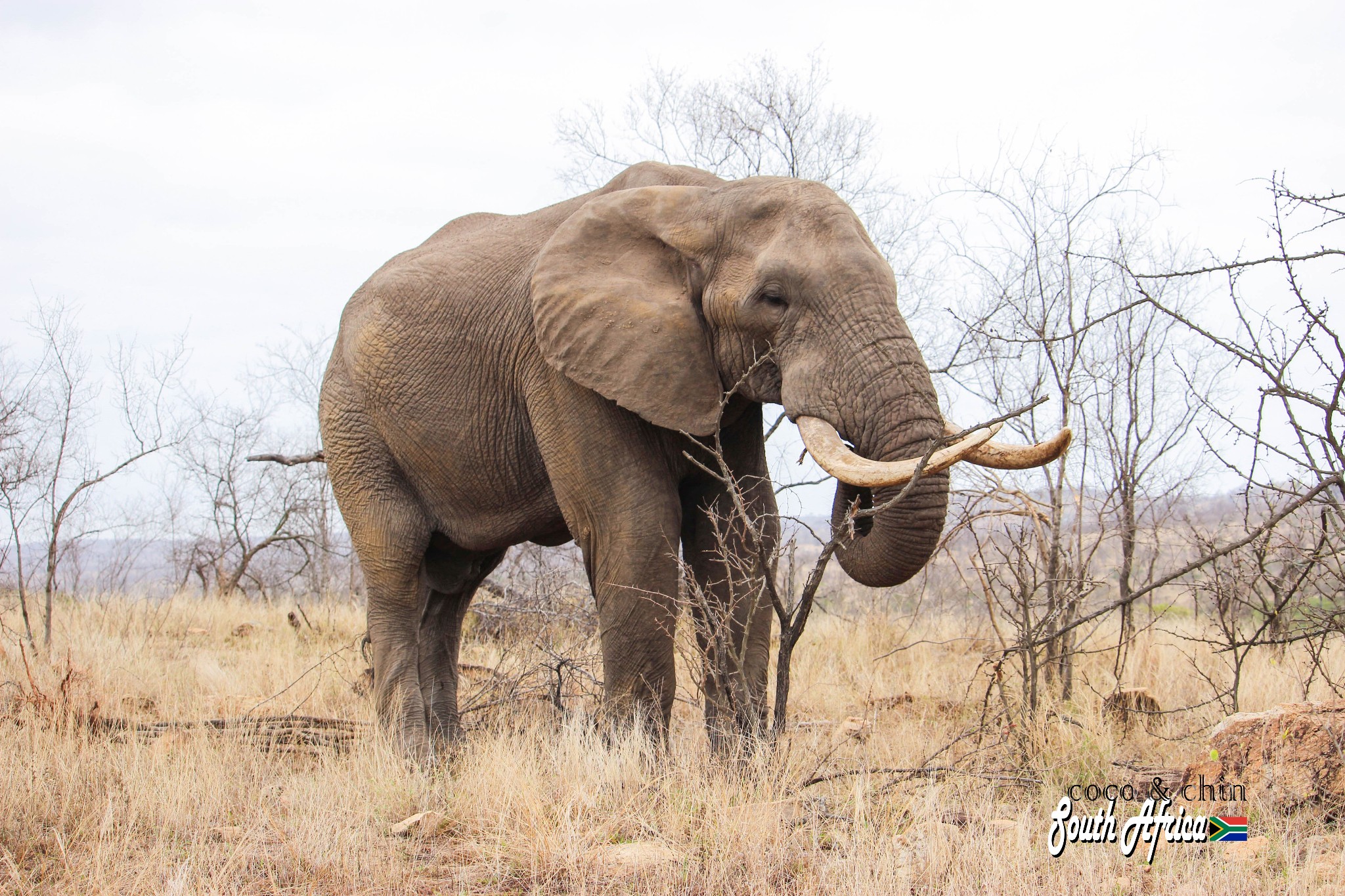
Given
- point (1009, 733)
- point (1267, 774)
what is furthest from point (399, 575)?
point (1267, 774)

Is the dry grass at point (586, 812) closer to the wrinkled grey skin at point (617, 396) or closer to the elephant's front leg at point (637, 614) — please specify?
the elephant's front leg at point (637, 614)

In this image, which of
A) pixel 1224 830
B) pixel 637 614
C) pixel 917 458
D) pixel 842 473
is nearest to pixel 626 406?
pixel 637 614

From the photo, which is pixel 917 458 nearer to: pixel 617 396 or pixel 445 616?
pixel 617 396

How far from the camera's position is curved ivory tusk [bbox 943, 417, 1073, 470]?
447 centimetres

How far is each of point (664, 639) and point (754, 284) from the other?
5.63 ft

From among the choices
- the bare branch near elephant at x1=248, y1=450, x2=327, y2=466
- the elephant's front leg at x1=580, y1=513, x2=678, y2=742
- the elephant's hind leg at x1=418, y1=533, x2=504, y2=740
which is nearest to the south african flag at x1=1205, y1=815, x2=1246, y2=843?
the elephant's front leg at x1=580, y1=513, x2=678, y2=742

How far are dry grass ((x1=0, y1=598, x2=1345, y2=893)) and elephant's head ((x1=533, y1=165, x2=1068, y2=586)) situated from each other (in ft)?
3.56

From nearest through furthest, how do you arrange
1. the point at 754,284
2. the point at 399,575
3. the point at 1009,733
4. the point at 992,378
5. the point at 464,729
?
the point at 754,284 → the point at 1009,733 → the point at 399,575 → the point at 464,729 → the point at 992,378

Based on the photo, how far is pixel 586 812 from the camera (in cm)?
486

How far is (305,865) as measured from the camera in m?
4.46

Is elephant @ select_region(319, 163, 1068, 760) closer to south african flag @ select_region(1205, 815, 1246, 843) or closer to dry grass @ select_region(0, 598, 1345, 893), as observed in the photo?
dry grass @ select_region(0, 598, 1345, 893)

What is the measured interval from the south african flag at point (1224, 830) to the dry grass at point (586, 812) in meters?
0.10

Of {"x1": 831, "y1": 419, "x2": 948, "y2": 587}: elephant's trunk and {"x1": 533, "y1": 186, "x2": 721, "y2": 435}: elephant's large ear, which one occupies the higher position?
{"x1": 533, "y1": 186, "x2": 721, "y2": 435}: elephant's large ear

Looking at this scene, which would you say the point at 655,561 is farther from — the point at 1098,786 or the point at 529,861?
the point at 1098,786
